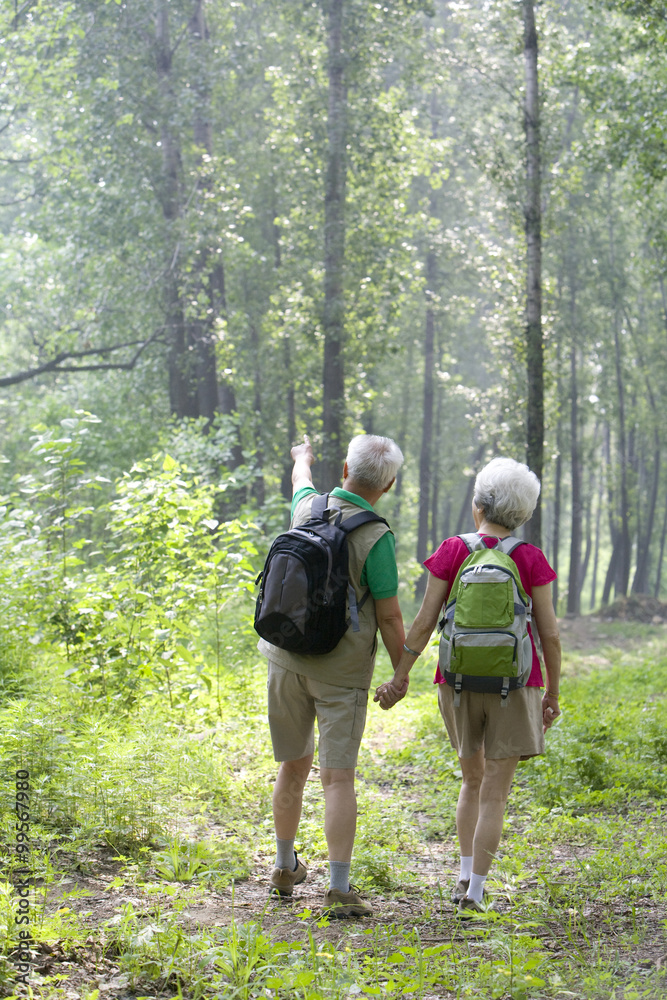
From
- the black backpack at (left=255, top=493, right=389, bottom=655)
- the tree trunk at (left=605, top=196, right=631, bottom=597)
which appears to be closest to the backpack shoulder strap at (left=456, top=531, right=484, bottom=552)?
the black backpack at (left=255, top=493, right=389, bottom=655)

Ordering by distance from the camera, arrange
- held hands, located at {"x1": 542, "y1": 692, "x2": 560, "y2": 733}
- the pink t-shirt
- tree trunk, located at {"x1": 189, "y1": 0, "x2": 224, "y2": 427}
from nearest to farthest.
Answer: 1. the pink t-shirt
2. held hands, located at {"x1": 542, "y1": 692, "x2": 560, "y2": 733}
3. tree trunk, located at {"x1": 189, "y1": 0, "x2": 224, "y2": 427}

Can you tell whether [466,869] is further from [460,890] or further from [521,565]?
[521,565]

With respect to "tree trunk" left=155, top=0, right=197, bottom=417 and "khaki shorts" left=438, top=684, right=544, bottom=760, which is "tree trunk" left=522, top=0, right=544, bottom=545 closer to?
"tree trunk" left=155, top=0, right=197, bottom=417

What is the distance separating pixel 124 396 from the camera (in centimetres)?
1900

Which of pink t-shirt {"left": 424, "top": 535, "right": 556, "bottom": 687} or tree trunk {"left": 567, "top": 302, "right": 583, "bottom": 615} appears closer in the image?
pink t-shirt {"left": 424, "top": 535, "right": 556, "bottom": 687}

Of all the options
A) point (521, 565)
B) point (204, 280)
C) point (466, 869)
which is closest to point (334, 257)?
point (204, 280)

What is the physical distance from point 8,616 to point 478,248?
23.8 meters

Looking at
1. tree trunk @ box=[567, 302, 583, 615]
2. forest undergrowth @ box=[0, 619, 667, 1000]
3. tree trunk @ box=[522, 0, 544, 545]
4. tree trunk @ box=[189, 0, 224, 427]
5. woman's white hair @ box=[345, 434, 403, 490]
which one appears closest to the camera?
forest undergrowth @ box=[0, 619, 667, 1000]

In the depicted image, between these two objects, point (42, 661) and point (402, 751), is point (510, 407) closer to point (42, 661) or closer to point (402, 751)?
point (402, 751)

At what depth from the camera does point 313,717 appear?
4.08 meters

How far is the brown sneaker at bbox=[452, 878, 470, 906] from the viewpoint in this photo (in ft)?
13.3

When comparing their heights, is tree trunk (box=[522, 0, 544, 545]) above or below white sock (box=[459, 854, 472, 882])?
above

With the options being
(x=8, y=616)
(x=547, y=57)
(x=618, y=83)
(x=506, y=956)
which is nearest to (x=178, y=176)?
(x=547, y=57)

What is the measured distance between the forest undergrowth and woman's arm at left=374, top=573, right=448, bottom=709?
960 millimetres
